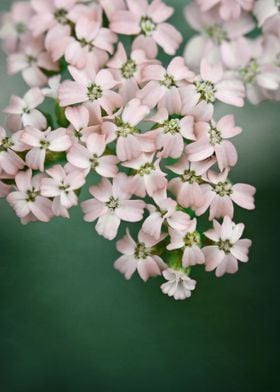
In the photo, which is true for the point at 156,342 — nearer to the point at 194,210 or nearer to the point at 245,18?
the point at 194,210

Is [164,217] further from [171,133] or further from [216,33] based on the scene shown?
[216,33]

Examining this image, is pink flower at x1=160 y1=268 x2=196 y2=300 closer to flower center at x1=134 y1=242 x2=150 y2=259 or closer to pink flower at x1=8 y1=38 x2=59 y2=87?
flower center at x1=134 y1=242 x2=150 y2=259

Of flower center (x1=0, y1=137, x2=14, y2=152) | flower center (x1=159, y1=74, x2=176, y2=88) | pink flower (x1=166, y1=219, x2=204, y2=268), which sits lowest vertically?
pink flower (x1=166, y1=219, x2=204, y2=268)

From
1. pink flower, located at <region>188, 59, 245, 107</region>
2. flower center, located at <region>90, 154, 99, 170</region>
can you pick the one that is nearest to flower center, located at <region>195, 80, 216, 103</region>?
pink flower, located at <region>188, 59, 245, 107</region>

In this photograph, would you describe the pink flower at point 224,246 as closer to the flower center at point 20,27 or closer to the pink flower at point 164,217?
the pink flower at point 164,217

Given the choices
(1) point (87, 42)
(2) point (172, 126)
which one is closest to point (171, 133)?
(2) point (172, 126)
